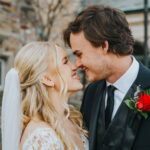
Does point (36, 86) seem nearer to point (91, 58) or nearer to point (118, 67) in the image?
point (91, 58)

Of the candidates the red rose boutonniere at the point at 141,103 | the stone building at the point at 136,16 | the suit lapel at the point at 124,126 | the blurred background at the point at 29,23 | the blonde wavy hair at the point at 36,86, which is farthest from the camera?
the stone building at the point at 136,16

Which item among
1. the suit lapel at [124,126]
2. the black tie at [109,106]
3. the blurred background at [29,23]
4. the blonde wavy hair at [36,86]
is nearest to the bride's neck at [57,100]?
the blonde wavy hair at [36,86]

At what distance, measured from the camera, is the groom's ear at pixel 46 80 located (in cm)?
238

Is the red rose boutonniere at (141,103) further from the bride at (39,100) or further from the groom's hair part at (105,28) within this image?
the bride at (39,100)

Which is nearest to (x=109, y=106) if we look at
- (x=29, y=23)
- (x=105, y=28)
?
(x=105, y=28)

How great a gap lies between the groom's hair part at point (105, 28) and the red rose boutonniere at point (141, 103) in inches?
23.4

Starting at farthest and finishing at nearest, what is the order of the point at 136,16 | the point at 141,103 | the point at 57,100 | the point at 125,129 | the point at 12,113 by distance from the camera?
the point at 136,16, the point at 57,100, the point at 12,113, the point at 125,129, the point at 141,103

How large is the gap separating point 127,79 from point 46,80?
0.88 m

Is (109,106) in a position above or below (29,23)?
below

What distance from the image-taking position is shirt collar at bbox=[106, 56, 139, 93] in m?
2.31

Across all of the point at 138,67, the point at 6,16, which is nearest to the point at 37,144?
the point at 138,67

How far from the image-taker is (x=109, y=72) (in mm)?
2451

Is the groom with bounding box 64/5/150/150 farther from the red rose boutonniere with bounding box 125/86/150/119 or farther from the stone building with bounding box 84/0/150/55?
the stone building with bounding box 84/0/150/55

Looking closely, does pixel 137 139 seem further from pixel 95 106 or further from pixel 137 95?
pixel 95 106
